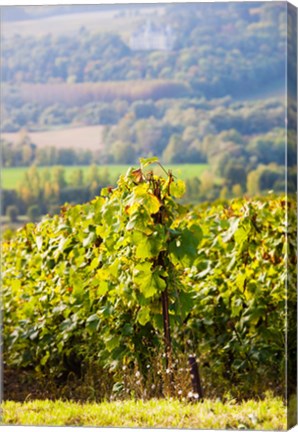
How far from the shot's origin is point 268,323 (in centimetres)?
363

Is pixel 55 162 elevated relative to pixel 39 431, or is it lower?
elevated

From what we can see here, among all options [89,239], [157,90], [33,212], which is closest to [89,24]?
[157,90]

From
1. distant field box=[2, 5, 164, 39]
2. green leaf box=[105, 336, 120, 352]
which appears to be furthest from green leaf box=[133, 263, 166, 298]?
distant field box=[2, 5, 164, 39]

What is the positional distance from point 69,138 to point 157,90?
988mm

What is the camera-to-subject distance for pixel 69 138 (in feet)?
25.9

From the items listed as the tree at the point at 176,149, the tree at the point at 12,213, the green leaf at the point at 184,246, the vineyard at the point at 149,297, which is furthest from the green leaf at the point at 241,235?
the tree at the point at 176,149

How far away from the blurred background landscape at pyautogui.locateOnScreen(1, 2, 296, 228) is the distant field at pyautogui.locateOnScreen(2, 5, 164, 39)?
1 cm

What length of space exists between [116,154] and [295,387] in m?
4.91

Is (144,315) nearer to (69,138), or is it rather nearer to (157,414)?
(157,414)

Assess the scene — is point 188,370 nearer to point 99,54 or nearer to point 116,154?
point 116,154

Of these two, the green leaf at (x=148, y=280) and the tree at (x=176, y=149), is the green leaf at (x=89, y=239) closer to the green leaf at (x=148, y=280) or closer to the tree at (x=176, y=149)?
the green leaf at (x=148, y=280)

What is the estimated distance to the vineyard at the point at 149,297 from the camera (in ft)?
10.9

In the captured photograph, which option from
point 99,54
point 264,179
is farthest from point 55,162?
point 264,179

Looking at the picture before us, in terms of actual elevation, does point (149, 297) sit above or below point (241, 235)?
below
